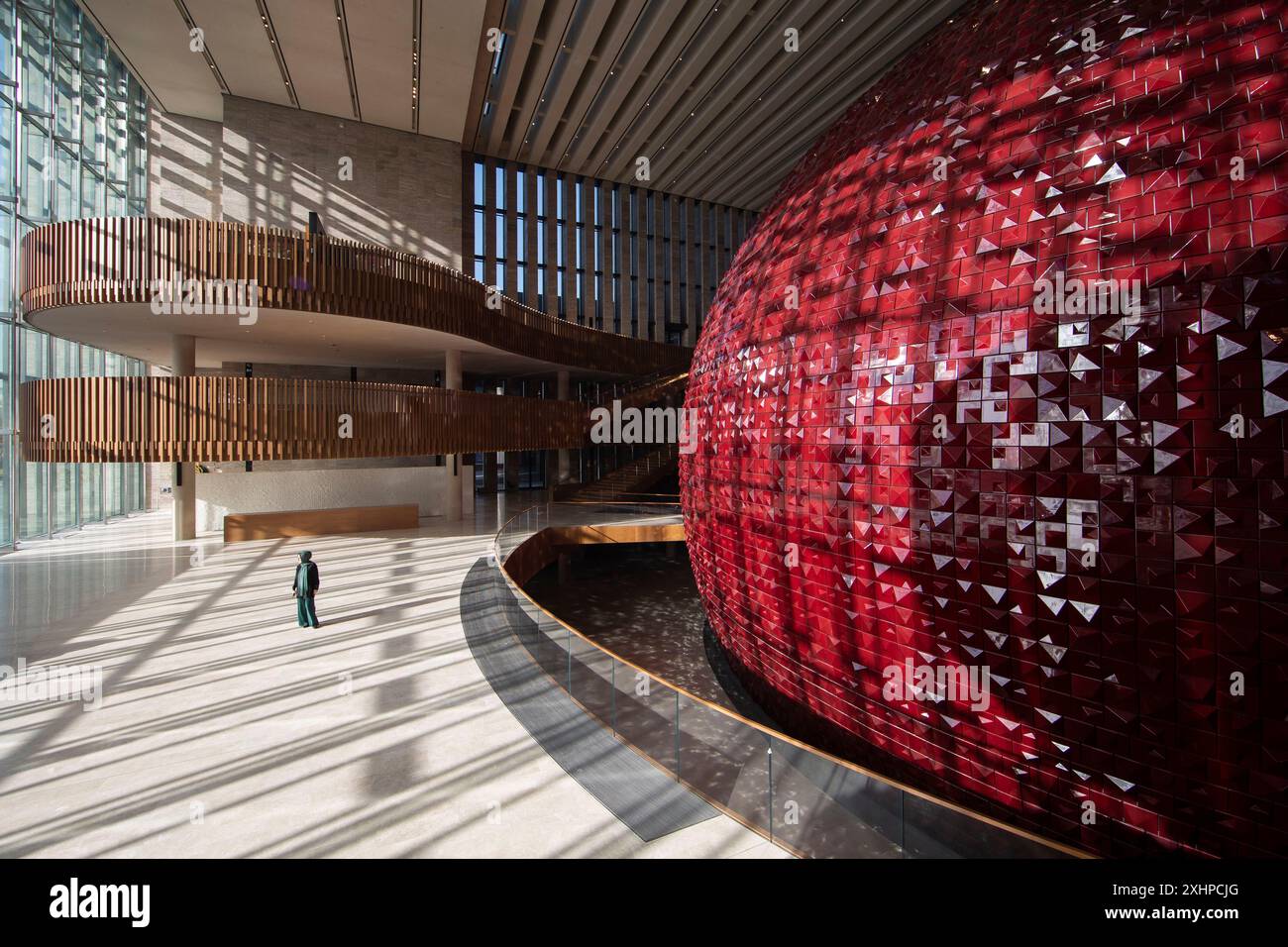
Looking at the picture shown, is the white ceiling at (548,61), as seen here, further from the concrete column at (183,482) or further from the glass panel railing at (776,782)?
the glass panel railing at (776,782)

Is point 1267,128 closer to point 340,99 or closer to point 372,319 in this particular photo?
point 372,319

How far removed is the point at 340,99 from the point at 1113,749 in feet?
92.2

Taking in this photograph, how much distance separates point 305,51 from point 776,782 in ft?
81.7

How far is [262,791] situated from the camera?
184 inches

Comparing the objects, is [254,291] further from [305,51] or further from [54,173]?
[305,51]

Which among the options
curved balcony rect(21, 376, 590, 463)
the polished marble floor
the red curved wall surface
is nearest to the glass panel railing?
the polished marble floor

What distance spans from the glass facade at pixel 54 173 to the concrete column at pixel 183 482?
12.6 feet

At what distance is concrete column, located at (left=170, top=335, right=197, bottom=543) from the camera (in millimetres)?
16484

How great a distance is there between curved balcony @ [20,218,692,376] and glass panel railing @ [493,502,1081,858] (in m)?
12.7

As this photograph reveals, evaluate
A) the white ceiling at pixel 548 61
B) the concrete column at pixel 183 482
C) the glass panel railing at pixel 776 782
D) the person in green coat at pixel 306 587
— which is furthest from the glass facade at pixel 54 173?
the glass panel railing at pixel 776 782

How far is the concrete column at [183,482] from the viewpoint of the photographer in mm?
16484

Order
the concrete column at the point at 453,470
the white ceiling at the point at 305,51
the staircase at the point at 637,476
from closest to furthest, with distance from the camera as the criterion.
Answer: the white ceiling at the point at 305,51
the concrete column at the point at 453,470
the staircase at the point at 637,476

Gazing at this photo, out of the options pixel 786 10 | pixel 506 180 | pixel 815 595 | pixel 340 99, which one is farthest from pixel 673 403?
pixel 815 595

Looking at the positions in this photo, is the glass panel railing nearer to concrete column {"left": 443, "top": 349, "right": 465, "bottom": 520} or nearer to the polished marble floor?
the polished marble floor
